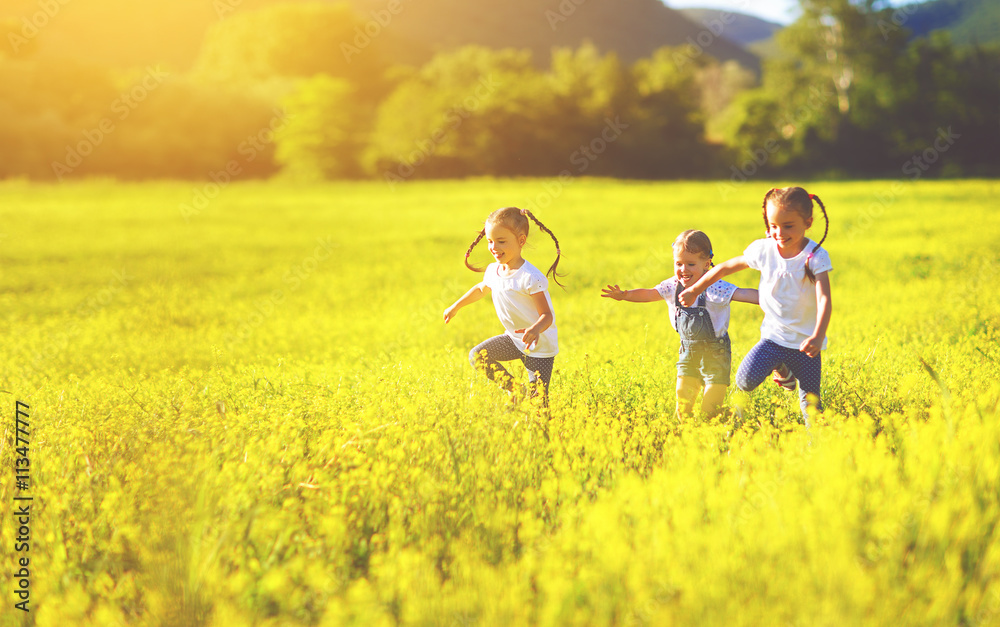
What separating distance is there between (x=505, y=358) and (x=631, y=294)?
102 cm

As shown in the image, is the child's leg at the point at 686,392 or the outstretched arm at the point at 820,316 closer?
the outstretched arm at the point at 820,316

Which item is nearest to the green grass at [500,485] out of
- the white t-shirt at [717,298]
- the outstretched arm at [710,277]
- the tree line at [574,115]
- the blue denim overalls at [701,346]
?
the blue denim overalls at [701,346]

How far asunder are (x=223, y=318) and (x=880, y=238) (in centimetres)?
1399

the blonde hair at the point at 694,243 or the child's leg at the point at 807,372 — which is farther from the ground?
the blonde hair at the point at 694,243

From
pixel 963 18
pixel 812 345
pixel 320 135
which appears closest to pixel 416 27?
pixel 963 18

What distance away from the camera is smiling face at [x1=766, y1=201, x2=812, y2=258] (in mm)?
3865

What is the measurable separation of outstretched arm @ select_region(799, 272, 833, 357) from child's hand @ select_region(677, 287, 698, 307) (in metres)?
0.70

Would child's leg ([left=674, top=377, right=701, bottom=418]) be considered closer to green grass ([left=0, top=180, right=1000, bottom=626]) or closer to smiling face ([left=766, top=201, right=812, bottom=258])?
green grass ([left=0, top=180, right=1000, bottom=626])

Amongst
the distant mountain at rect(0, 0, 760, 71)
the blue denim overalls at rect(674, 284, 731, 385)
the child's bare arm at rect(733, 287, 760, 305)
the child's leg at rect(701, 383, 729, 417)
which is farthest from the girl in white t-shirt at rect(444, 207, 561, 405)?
the distant mountain at rect(0, 0, 760, 71)

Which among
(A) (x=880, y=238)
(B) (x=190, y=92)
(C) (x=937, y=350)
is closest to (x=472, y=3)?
(B) (x=190, y=92)

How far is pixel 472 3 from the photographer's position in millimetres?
138250

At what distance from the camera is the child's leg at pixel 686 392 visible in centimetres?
448

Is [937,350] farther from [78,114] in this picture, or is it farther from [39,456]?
[78,114]

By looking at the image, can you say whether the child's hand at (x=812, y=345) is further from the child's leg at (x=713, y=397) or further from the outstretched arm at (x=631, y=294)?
the outstretched arm at (x=631, y=294)
